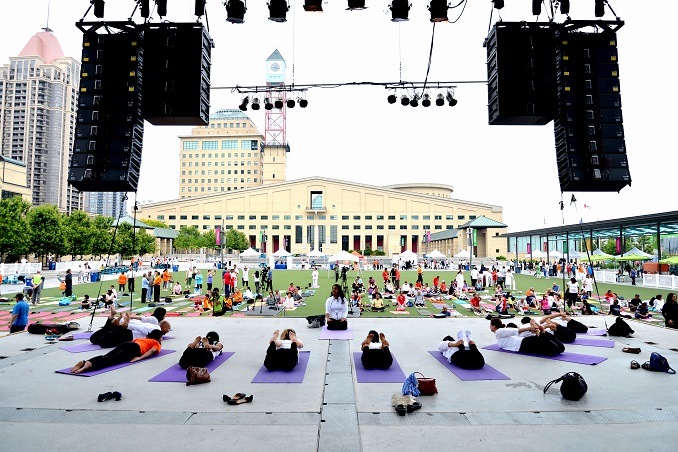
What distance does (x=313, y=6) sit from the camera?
8.64m

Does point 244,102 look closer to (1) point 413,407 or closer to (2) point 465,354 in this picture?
(2) point 465,354

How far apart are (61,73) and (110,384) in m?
130

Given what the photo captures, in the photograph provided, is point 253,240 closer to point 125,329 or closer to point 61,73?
point 61,73

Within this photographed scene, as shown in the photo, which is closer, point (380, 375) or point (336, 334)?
point (380, 375)

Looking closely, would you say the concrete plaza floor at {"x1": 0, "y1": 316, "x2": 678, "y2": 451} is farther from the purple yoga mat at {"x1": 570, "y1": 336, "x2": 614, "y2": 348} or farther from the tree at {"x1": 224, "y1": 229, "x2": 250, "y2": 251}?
the tree at {"x1": 224, "y1": 229, "x2": 250, "y2": 251}

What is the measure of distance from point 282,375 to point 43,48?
5642 inches

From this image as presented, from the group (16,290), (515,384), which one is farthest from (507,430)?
(16,290)

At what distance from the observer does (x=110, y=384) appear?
20.8 ft

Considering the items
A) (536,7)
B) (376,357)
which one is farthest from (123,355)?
(536,7)

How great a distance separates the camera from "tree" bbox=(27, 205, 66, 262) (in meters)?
37.5

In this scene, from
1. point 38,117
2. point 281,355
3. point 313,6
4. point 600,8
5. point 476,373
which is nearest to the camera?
point 476,373

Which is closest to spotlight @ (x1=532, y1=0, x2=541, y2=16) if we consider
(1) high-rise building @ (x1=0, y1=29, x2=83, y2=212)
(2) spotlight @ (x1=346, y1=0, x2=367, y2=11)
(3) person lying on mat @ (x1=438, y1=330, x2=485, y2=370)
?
(2) spotlight @ (x1=346, y1=0, x2=367, y2=11)

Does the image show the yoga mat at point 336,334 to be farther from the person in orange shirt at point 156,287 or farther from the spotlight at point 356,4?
the person in orange shirt at point 156,287

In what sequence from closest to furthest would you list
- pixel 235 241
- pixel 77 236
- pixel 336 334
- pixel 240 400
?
pixel 240 400
pixel 336 334
pixel 77 236
pixel 235 241
